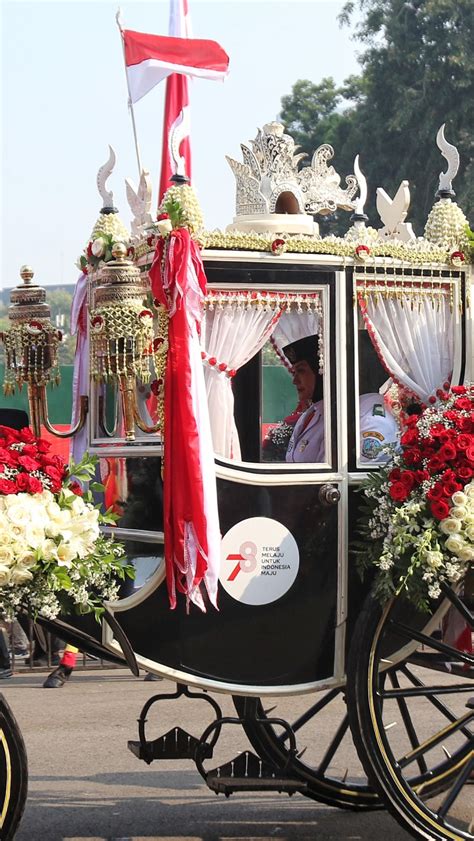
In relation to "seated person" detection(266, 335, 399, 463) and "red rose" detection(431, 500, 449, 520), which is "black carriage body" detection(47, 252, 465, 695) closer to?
"seated person" detection(266, 335, 399, 463)

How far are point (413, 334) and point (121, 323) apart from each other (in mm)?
1330

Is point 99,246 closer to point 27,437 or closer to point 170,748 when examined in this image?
point 27,437

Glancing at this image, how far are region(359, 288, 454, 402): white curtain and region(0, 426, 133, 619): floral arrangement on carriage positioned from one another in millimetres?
1473

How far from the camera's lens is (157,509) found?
4.94 metres

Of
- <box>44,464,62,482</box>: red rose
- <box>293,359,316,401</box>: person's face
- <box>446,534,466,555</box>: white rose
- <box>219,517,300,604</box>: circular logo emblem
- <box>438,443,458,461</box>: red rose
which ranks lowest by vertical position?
<box>219,517,300,604</box>: circular logo emblem

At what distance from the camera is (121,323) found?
496 centimetres

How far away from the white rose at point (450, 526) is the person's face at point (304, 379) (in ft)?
3.31

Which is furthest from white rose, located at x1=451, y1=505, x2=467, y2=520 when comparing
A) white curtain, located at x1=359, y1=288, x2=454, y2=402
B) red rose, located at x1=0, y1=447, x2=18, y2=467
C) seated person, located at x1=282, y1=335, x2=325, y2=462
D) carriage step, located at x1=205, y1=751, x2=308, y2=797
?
red rose, located at x1=0, y1=447, x2=18, y2=467

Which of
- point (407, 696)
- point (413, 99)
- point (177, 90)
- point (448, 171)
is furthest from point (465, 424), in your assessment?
point (413, 99)

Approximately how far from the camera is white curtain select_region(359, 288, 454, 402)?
5.35 meters

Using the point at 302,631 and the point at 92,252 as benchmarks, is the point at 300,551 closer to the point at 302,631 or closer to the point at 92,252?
the point at 302,631

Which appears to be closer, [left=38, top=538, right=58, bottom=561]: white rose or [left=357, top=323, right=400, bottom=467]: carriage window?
[left=38, top=538, right=58, bottom=561]: white rose

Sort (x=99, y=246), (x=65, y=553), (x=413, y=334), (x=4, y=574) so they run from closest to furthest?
(x=4, y=574) → (x=65, y=553) → (x=99, y=246) → (x=413, y=334)

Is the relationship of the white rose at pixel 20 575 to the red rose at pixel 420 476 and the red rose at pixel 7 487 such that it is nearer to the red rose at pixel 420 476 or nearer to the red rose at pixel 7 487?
the red rose at pixel 7 487
